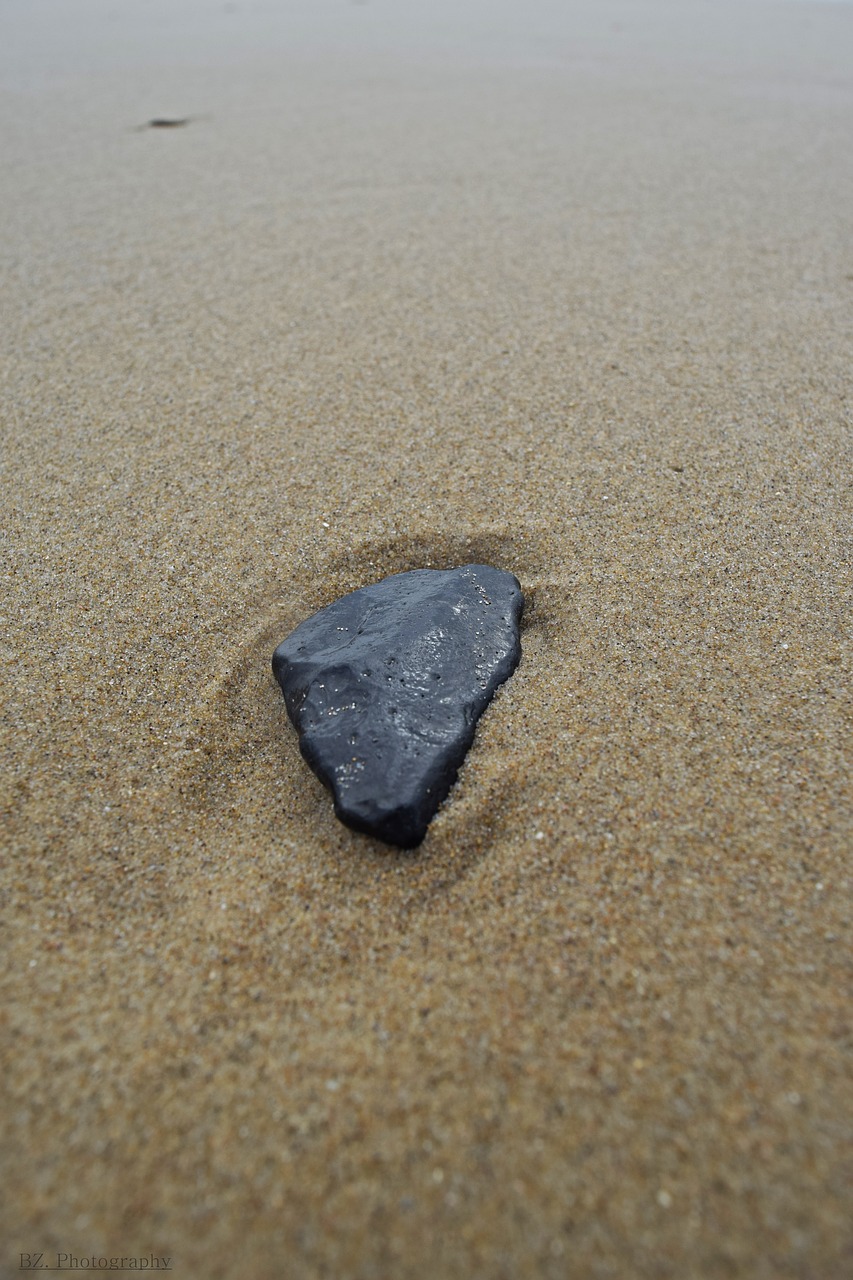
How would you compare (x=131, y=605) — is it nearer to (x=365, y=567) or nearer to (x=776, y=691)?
(x=365, y=567)

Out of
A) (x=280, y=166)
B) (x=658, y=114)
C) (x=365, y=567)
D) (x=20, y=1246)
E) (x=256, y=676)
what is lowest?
(x=20, y=1246)

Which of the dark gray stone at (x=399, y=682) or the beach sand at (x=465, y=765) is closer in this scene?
the beach sand at (x=465, y=765)

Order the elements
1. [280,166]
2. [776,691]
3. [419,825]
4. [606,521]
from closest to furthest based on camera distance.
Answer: [419,825], [776,691], [606,521], [280,166]

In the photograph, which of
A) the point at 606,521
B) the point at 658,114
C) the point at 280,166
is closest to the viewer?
the point at 606,521

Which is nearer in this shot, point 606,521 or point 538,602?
point 538,602

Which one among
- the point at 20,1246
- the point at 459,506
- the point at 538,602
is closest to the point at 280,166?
the point at 459,506
